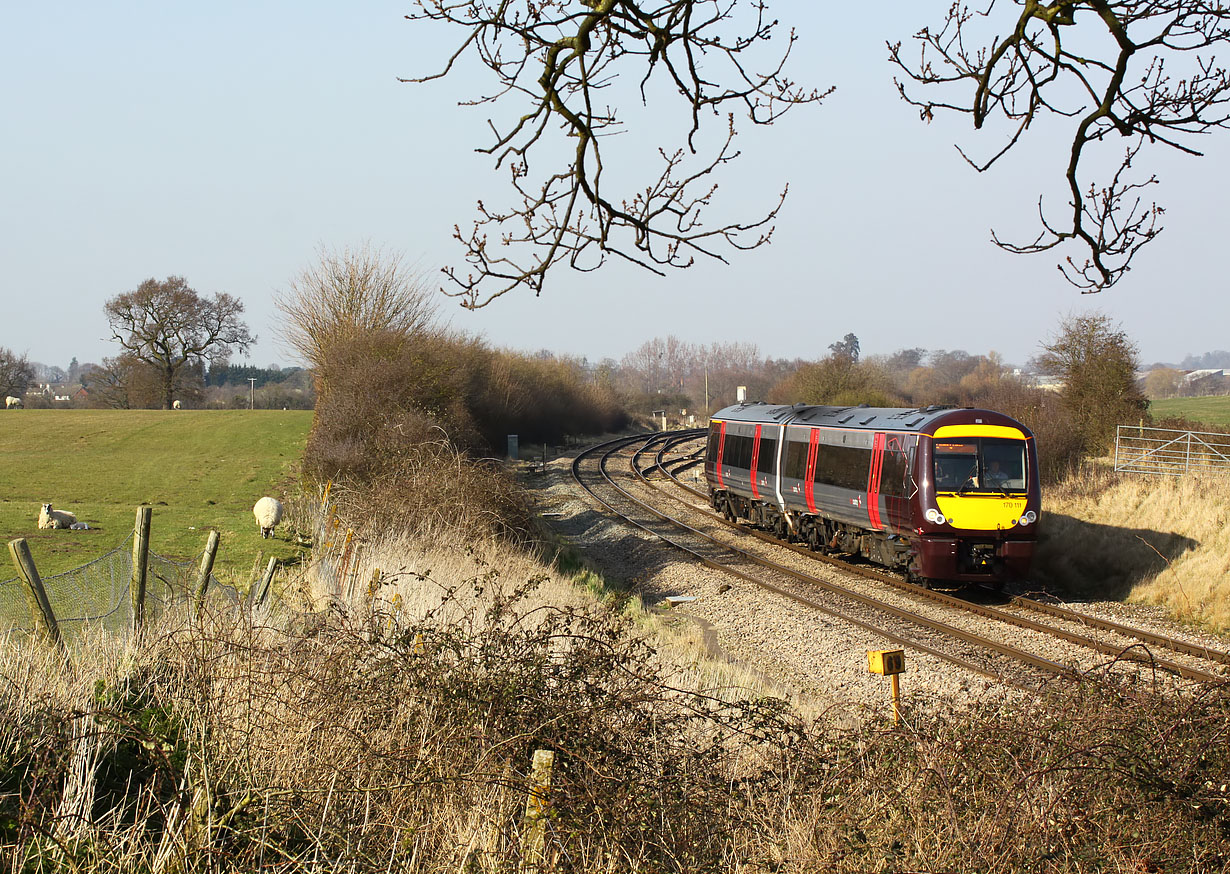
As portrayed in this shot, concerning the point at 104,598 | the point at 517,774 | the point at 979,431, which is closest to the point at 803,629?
the point at 979,431

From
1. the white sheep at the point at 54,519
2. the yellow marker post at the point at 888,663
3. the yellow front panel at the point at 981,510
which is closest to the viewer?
the yellow marker post at the point at 888,663

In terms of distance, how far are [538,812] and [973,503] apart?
41.8 feet

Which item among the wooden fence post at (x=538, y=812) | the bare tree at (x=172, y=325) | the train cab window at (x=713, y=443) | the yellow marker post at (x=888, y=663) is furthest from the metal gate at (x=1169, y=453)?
the bare tree at (x=172, y=325)

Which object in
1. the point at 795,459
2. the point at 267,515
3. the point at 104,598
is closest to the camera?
the point at 104,598

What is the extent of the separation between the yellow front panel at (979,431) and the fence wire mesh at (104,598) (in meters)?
10.9

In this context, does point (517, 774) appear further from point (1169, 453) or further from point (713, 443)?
point (1169, 453)

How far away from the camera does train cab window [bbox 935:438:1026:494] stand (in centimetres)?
1530

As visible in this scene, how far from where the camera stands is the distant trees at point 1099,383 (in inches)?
1284

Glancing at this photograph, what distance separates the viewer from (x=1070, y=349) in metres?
34.0

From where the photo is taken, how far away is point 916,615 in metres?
14.3

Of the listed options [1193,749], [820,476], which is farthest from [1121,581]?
[1193,749]

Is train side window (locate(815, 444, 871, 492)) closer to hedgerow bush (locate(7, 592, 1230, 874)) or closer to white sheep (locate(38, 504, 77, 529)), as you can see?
hedgerow bush (locate(7, 592, 1230, 874))

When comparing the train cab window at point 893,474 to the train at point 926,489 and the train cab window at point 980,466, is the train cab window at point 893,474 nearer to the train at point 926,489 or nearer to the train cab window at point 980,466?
the train at point 926,489

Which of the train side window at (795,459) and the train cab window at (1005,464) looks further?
the train side window at (795,459)
